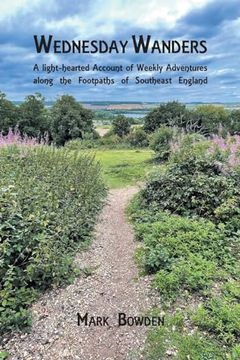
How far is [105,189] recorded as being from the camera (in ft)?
30.6

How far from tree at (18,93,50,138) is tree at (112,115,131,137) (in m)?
10.8

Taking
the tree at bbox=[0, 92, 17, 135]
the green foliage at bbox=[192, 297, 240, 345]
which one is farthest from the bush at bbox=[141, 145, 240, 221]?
the tree at bbox=[0, 92, 17, 135]

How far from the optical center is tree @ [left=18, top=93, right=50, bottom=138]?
129ft

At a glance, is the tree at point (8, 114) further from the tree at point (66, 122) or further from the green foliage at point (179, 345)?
the green foliage at point (179, 345)

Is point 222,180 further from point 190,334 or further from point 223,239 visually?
point 190,334

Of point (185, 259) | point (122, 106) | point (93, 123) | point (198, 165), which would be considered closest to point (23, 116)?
point (93, 123)

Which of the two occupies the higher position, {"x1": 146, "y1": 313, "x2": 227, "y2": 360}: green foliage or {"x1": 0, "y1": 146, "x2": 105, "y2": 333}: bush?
{"x1": 0, "y1": 146, "x2": 105, "y2": 333}: bush

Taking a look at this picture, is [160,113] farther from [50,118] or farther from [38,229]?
[38,229]

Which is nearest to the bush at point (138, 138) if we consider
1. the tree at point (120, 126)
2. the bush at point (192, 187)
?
the tree at point (120, 126)

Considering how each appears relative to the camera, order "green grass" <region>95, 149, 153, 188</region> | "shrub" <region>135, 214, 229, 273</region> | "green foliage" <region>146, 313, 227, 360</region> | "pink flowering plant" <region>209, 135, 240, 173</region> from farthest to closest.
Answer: "green grass" <region>95, 149, 153, 188</region>, "pink flowering plant" <region>209, 135, 240, 173</region>, "shrub" <region>135, 214, 229, 273</region>, "green foliage" <region>146, 313, 227, 360</region>

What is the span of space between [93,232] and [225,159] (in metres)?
3.52

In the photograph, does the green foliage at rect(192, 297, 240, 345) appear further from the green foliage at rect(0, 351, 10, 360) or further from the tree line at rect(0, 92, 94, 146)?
the tree line at rect(0, 92, 94, 146)

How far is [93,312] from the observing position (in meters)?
3.74

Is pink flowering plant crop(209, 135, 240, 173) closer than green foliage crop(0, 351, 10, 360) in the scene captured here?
No
